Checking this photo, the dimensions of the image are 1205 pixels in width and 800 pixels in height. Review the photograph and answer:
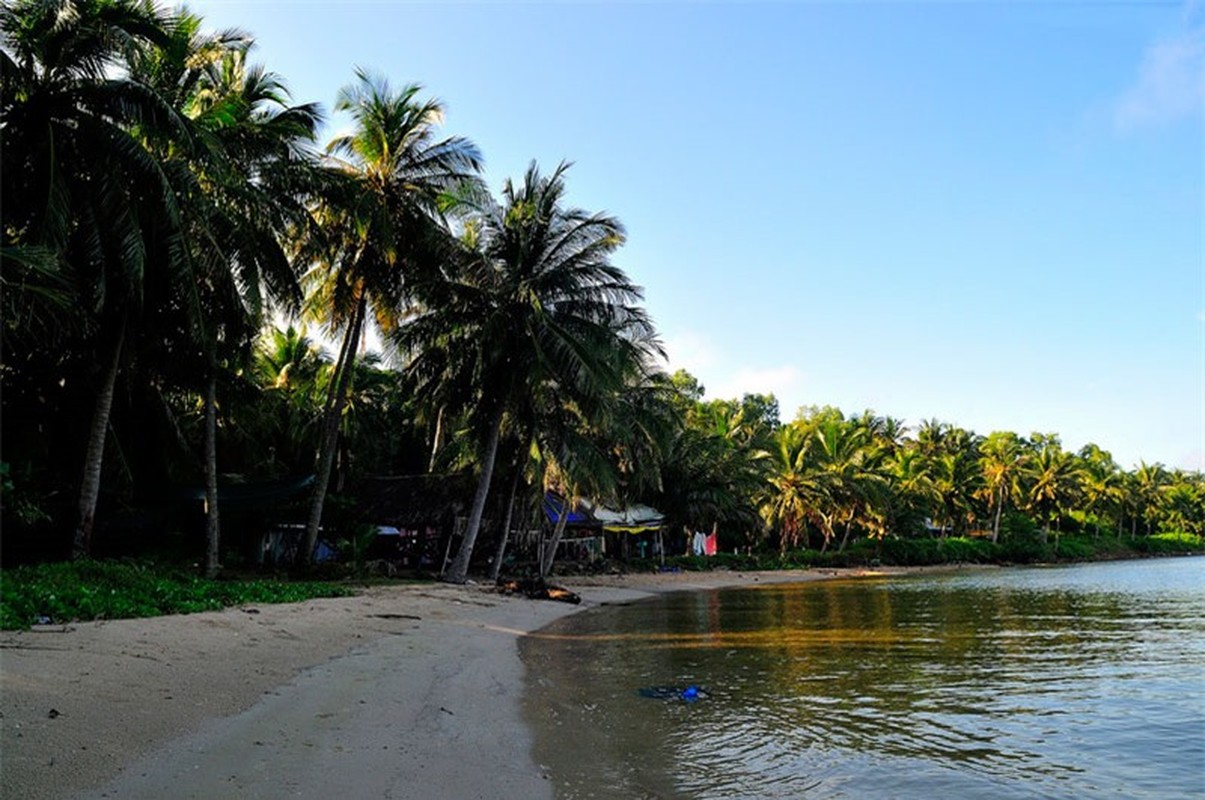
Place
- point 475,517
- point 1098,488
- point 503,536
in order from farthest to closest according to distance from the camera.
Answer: point 1098,488, point 503,536, point 475,517

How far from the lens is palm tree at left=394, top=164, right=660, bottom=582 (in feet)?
71.0

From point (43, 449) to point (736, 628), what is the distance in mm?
15137

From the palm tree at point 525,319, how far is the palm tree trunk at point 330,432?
1.97 metres

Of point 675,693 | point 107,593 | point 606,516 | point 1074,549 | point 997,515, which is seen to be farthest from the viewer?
point 1074,549

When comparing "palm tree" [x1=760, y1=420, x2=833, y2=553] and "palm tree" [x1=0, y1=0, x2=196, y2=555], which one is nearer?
"palm tree" [x1=0, y1=0, x2=196, y2=555]

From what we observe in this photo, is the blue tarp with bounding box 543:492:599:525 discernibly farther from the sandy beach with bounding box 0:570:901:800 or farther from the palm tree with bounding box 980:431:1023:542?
the palm tree with bounding box 980:431:1023:542

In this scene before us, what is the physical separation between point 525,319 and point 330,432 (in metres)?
5.97

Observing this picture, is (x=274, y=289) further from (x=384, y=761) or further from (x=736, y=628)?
(x=384, y=761)

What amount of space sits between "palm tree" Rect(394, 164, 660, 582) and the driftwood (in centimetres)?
151

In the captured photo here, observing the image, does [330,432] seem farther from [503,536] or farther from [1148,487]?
[1148,487]

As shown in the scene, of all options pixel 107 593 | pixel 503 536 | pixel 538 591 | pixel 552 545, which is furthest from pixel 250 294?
pixel 552 545

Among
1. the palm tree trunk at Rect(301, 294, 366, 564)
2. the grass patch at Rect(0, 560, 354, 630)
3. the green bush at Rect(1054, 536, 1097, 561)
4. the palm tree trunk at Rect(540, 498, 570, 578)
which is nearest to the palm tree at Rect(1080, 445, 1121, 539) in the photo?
the green bush at Rect(1054, 536, 1097, 561)

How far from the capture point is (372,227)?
19.3 metres

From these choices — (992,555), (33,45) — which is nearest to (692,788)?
(33,45)
